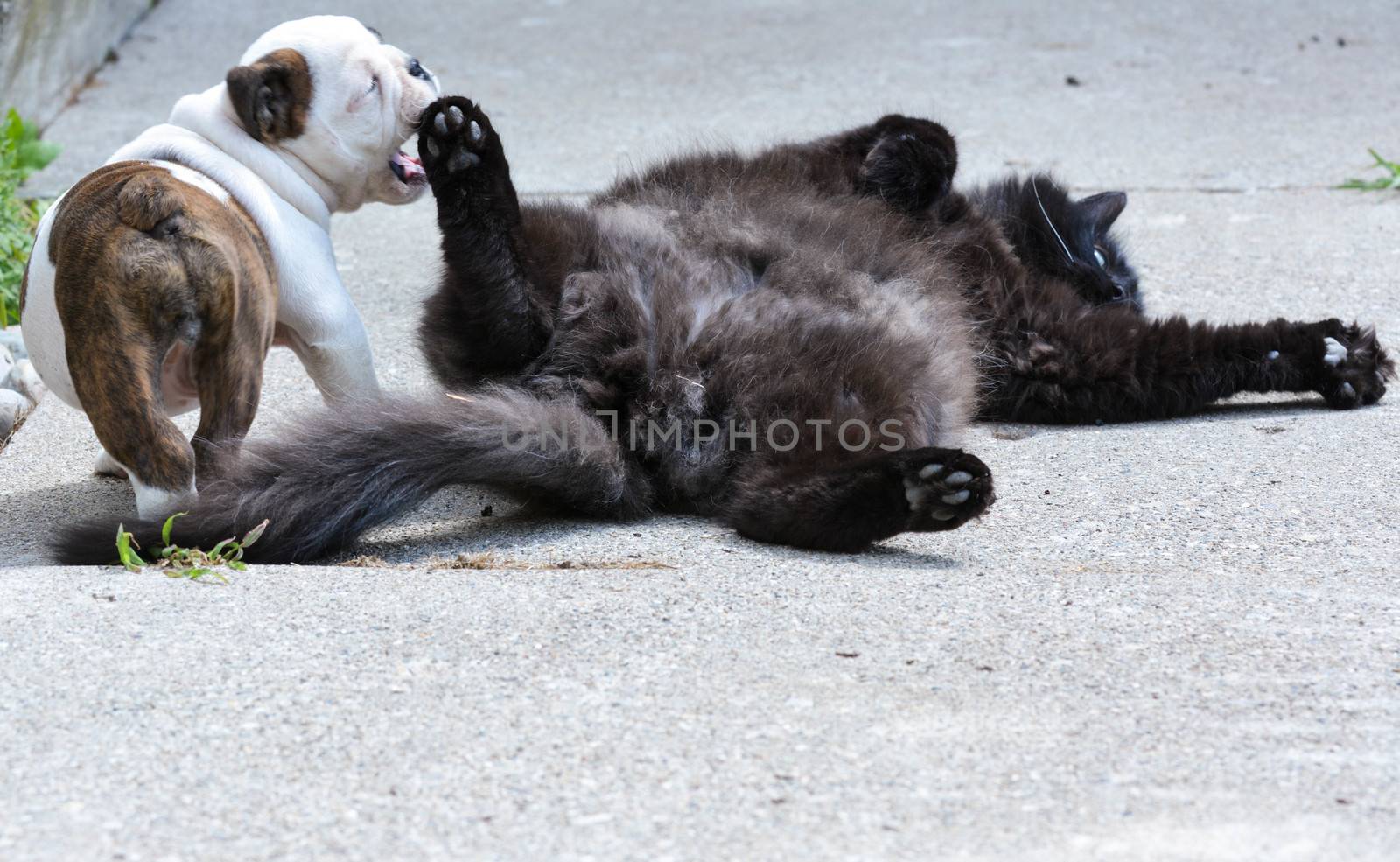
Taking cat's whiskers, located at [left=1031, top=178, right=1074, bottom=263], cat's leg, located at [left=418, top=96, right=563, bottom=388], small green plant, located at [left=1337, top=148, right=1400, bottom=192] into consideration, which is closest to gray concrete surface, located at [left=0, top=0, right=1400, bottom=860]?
cat's leg, located at [left=418, top=96, right=563, bottom=388]

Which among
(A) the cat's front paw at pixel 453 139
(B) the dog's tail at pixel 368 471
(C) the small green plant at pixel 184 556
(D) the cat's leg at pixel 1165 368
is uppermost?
(A) the cat's front paw at pixel 453 139

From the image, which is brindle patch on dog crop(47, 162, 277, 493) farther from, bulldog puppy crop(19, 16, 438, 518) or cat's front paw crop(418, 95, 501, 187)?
cat's front paw crop(418, 95, 501, 187)

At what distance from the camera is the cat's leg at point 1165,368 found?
354 cm

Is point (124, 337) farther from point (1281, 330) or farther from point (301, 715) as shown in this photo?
point (1281, 330)

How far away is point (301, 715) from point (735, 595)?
0.74 m

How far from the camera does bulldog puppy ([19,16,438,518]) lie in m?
2.38

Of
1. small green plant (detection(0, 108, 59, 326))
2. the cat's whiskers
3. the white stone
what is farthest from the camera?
small green plant (detection(0, 108, 59, 326))

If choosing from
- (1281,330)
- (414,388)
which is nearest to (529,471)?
(414,388)

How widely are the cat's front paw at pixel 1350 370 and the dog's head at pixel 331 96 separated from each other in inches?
88.5

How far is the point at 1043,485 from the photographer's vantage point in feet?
10.0

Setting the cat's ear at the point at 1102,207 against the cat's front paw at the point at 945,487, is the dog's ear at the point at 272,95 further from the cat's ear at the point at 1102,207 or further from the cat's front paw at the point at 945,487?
the cat's ear at the point at 1102,207

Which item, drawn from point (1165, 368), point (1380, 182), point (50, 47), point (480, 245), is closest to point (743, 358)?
point (480, 245)

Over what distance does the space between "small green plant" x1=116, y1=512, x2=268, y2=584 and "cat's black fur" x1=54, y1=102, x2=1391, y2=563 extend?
28 mm

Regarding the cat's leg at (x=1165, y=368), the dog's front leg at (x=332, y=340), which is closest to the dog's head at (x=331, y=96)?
the dog's front leg at (x=332, y=340)
